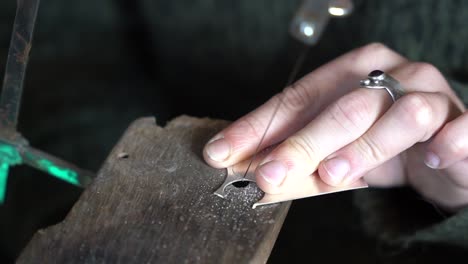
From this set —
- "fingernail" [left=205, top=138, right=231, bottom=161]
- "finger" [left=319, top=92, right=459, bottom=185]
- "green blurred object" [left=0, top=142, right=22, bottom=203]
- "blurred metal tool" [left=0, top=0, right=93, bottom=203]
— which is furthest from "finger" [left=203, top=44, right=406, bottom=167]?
"green blurred object" [left=0, top=142, right=22, bottom=203]

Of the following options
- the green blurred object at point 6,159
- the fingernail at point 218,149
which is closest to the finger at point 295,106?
the fingernail at point 218,149

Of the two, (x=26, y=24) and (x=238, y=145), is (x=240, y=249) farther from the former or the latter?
(x=26, y=24)

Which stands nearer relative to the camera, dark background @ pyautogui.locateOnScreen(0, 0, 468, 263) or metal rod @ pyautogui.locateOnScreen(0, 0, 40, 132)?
metal rod @ pyautogui.locateOnScreen(0, 0, 40, 132)

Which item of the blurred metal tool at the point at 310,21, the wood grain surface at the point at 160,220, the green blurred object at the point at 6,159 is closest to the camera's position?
the wood grain surface at the point at 160,220

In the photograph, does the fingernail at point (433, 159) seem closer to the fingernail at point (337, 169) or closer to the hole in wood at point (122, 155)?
the fingernail at point (337, 169)

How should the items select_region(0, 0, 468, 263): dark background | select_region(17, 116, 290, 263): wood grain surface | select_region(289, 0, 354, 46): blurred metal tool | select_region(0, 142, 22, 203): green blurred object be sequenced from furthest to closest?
select_region(0, 0, 468, 263): dark background → select_region(0, 142, 22, 203): green blurred object → select_region(289, 0, 354, 46): blurred metal tool → select_region(17, 116, 290, 263): wood grain surface

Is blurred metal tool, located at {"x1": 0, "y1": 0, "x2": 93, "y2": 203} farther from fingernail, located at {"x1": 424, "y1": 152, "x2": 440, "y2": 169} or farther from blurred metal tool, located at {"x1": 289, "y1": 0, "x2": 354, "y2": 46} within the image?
fingernail, located at {"x1": 424, "y1": 152, "x2": 440, "y2": 169}

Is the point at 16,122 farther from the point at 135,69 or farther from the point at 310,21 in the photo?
the point at 135,69
